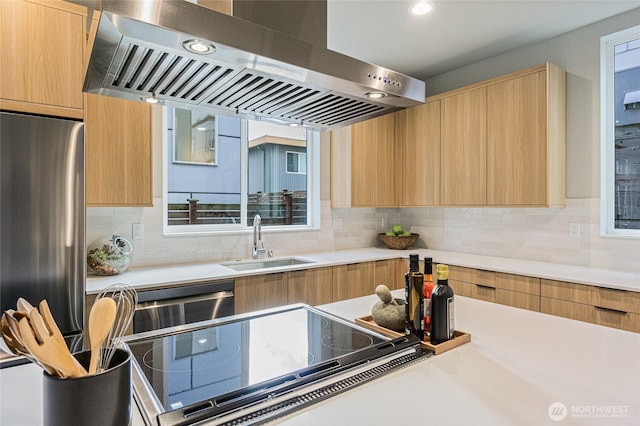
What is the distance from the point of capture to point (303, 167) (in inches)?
152

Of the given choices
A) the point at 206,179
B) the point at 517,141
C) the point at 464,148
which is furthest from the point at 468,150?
the point at 206,179

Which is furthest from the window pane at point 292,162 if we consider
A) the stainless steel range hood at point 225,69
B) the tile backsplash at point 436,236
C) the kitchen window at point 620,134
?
the kitchen window at point 620,134

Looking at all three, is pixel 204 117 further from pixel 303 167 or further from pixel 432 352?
pixel 432 352

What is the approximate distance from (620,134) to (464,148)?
44.1 inches

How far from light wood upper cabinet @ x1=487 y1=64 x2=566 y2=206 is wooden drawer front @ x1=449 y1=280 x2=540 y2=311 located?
2.41ft

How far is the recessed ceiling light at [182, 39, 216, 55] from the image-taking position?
2.90 feet

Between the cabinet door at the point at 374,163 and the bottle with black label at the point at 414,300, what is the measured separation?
8.28ft

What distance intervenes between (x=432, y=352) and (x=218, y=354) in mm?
648

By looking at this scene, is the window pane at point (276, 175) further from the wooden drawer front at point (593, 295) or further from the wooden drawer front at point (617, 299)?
the wooden drawer front at point (617, 299)

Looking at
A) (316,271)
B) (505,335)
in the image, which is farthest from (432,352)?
(316,271)

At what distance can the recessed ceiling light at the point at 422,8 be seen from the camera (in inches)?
100

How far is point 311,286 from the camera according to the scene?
2.93 m

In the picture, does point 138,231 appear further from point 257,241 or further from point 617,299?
point 617,299

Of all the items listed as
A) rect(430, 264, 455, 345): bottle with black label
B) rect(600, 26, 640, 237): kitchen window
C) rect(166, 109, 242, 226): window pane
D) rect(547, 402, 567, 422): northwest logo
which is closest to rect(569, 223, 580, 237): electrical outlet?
rect(600, 26, 640, 237): kitchen window
